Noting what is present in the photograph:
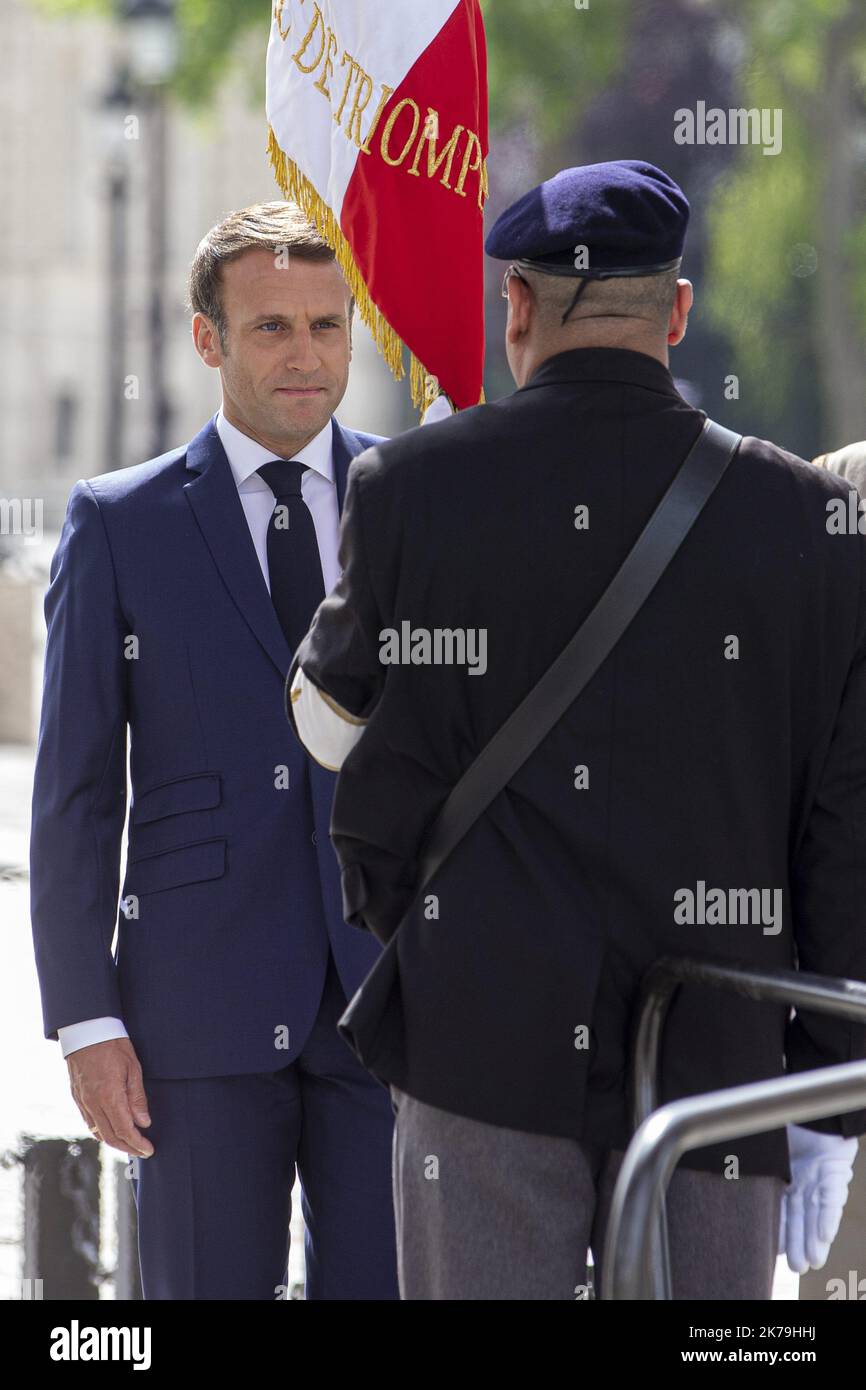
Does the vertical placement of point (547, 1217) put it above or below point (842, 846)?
below

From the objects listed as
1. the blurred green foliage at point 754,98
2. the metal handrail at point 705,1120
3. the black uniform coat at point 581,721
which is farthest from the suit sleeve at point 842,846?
the blurred green foliage at point 754,98

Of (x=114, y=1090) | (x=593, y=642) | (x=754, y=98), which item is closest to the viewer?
(x=593, y=642)

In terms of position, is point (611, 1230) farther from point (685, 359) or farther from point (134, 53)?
point (685, 359)

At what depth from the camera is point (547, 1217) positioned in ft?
7.19

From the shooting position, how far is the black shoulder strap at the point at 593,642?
2.13 m

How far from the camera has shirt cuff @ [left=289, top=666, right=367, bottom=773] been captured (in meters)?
2.27

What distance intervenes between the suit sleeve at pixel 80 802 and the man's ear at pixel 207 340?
423 millimetres

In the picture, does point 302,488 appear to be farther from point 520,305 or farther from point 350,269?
point 520,305

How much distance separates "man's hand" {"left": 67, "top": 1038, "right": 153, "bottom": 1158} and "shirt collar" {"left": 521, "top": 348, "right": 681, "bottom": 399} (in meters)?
1.25

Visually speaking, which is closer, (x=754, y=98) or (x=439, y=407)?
(x=439, y=407)

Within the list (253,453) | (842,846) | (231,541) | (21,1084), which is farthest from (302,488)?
(21,1084)

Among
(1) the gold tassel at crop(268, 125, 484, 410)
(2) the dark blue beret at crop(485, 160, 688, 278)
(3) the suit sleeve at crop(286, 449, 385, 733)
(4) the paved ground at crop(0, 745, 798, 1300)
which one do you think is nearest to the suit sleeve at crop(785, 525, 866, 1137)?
(2) the dark blue beret at crop(485, 160, 688, 278)

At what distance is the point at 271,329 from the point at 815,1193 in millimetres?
1594
